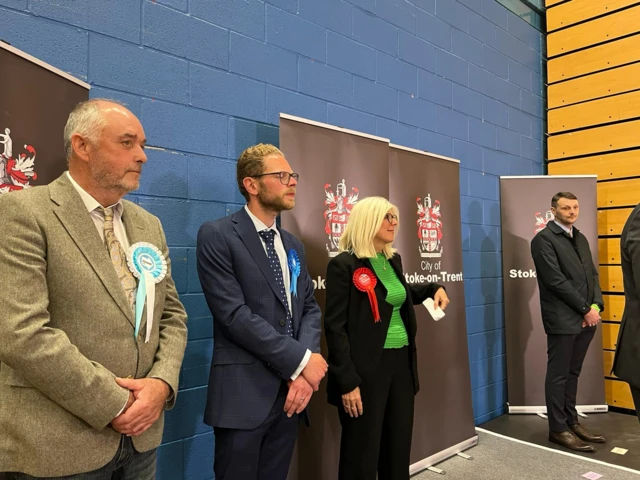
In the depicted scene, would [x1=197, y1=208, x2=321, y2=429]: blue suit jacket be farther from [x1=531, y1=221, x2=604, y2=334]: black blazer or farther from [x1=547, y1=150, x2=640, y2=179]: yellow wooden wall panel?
[x1=547, y1=150, x2=640, y2=179]: yellow wooden wall panel

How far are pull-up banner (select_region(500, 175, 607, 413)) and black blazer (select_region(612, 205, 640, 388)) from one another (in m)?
2.16

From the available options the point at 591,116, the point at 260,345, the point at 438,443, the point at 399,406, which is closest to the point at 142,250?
the point at 260,345

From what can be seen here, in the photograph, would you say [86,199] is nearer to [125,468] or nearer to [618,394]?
[125,468]

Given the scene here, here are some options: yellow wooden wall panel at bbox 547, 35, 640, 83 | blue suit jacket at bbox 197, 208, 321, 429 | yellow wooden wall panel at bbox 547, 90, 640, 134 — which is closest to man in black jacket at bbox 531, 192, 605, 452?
yellow wooden wall panel at bbox 547, 90, 640, 134

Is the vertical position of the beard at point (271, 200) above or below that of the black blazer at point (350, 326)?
above

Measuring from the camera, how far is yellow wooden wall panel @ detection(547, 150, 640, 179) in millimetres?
4145

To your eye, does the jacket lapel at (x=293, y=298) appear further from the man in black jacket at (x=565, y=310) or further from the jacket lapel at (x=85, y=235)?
the man in black jacket at (x=565, y=310)

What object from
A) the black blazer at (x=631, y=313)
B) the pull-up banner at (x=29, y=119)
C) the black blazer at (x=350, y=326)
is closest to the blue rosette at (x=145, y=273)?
the pull-up banner at (x=29, y=119)

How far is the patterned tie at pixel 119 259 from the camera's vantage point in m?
1.26

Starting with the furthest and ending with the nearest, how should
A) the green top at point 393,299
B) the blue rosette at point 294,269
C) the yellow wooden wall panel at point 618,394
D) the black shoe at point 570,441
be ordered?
the yellow wooden wall panel at point 618,394, the black shoe at point 570,441, the green top at point 393,299, the blue rosette at point 294,269

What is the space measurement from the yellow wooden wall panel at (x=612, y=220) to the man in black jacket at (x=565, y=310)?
3.69ft

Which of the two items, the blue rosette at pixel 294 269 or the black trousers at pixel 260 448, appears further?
the blue rosette at pixel 294 269

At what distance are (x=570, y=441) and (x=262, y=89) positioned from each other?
2.96 meters

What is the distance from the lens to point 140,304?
4.08 ft
